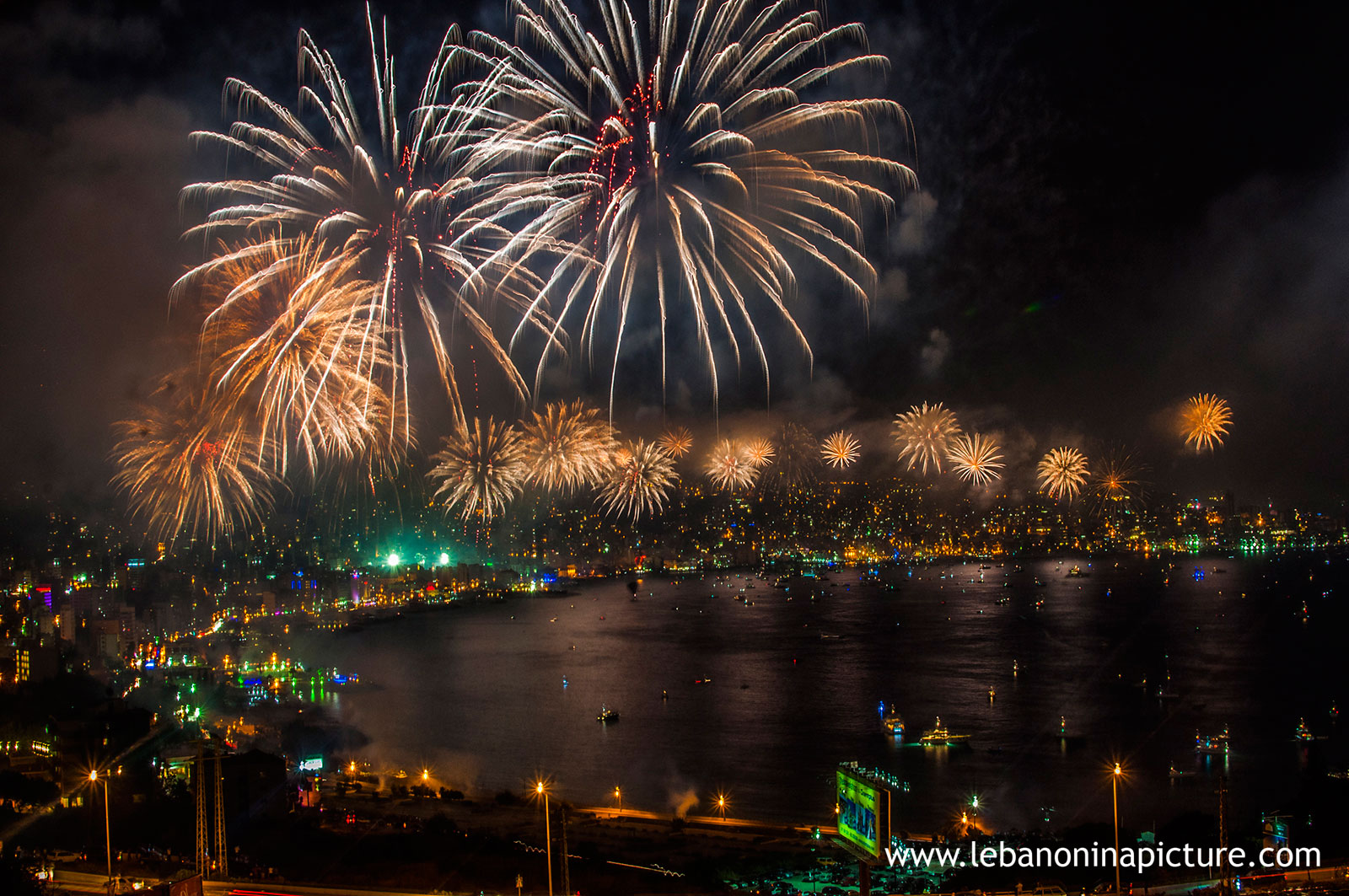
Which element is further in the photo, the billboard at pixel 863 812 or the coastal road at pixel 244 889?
→ the coastal road at pixel 244 889

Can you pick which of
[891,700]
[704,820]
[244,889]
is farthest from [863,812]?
[891,700]

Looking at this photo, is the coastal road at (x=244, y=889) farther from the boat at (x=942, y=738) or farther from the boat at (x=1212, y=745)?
the boat at (x=1212, y=745)

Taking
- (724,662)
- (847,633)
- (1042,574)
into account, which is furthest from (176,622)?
(1042,574)

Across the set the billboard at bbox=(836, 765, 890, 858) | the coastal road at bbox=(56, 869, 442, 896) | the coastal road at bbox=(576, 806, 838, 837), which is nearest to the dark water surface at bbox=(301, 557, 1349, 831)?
the coastal road at bbox=(576, 806, 838, 837)

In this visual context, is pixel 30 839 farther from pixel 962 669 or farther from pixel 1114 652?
pixel 1114 652

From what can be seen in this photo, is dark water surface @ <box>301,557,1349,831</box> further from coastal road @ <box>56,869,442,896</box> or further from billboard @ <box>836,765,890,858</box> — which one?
coastal road @ <box>56,869,442,896</box>

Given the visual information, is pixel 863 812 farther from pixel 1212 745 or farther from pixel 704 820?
pixel 1212 745

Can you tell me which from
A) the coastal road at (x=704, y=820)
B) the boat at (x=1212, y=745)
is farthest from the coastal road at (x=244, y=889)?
the boat at (x=1212, y=745)
